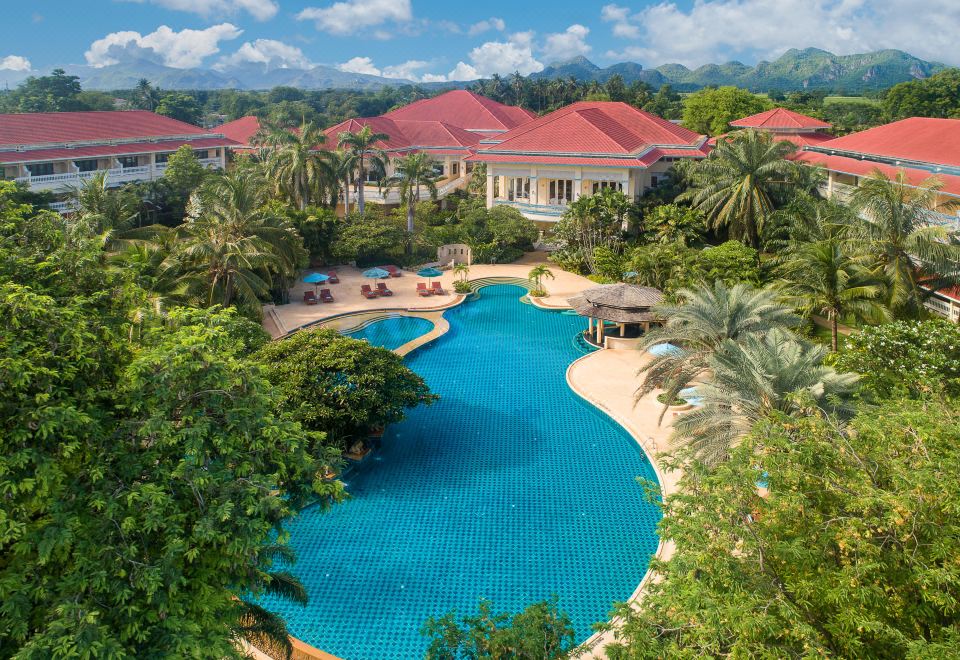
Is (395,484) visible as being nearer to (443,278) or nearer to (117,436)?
(117,436)

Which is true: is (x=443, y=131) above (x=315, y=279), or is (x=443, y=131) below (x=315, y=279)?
above

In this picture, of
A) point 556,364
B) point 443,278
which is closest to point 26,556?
point 556,364

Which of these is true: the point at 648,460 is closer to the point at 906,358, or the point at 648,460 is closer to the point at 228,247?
the point at 906,358

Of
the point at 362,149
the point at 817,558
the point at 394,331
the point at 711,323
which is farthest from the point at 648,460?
the point at 362,149

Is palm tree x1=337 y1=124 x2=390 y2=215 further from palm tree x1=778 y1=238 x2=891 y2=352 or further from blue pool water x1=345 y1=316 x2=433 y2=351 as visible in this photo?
palm tree x1=778 y1=238 x2=891 y2=352

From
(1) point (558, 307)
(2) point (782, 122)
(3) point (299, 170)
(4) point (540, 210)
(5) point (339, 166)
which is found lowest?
(1) point (558, 307)
